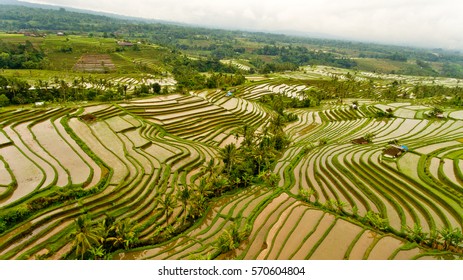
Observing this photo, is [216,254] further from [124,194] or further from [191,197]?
[124,194]

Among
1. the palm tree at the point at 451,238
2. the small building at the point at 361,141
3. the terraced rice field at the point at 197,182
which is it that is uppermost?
the palm tree at the point at 451,238

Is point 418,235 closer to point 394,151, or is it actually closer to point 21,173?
point 394,151

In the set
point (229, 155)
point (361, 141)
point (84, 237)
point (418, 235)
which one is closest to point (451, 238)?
point (418, 235)

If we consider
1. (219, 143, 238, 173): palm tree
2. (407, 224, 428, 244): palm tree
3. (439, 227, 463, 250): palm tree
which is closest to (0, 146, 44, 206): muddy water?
(219, 143, 238, 173): palm tree

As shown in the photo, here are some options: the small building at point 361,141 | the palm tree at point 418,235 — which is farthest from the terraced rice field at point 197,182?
the small building at point 361,141

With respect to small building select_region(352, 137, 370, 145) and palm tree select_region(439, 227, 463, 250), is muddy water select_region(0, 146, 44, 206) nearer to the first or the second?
palm tree select_region(439, 227, 463, 250)

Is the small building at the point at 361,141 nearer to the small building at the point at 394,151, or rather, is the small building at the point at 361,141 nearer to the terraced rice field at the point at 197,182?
the terraced rice field at the point at 197,182
